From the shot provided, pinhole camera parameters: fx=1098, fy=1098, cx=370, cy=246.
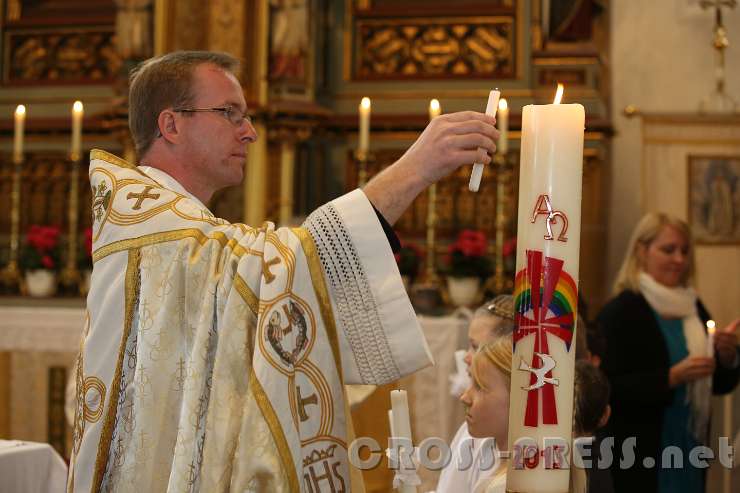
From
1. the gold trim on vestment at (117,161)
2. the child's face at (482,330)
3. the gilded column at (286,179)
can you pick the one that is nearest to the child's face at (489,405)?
the child's face at (482,330)

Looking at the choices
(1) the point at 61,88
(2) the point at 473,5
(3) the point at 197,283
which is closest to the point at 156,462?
(3) the point at 197,283

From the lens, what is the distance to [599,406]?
2605mm

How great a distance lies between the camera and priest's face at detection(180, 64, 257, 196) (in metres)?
2.31

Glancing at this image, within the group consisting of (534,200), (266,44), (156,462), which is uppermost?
(266,44)

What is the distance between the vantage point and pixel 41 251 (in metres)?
6.04

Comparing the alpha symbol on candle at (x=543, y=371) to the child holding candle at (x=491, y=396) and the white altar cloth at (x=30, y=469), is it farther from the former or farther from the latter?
the white altar cloth at (x=30, y=469)

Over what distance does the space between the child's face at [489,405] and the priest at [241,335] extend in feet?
1.61

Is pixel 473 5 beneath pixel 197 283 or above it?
above

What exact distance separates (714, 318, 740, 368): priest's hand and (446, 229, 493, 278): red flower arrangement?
1.49 meters

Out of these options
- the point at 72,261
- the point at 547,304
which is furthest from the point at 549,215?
the point at 72,261

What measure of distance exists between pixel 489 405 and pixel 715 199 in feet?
17.4

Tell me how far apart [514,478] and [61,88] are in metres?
6.41

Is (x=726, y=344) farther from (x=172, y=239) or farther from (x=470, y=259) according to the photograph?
(x=172, y=239)

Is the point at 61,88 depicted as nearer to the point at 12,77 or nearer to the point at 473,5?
the point at 12,77
